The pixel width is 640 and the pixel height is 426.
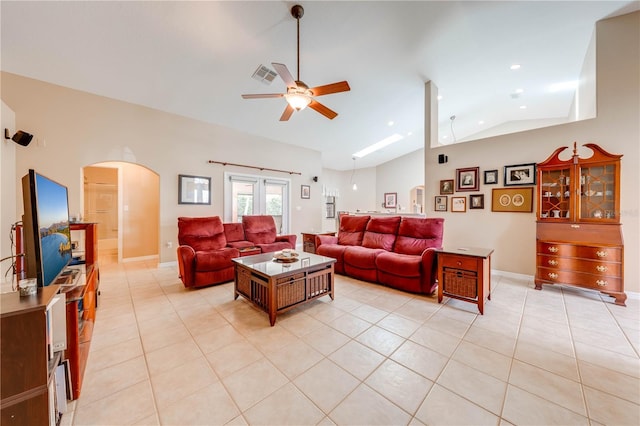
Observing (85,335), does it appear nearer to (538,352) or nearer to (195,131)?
(538,352)

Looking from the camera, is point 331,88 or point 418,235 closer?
point 331,88

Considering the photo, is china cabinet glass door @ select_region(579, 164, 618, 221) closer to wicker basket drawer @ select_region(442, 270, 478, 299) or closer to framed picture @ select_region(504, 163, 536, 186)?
→ framed picture @ select_region(504, 163, 536, 186)

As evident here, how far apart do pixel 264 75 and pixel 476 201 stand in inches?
165

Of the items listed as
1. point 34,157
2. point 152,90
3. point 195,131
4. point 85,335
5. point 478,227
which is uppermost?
point 152,90

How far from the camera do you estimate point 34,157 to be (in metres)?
3.46

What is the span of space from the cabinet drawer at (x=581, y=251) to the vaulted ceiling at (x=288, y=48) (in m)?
2.98

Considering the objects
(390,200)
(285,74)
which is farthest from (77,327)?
(390,200)

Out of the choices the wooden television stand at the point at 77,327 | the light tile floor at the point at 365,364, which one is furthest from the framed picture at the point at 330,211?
the wooden television stand at the point at 77,327

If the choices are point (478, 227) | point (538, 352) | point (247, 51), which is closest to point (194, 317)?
point (538, 352)

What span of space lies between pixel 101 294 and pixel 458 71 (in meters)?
6.51

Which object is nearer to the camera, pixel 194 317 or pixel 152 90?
pixel 194 317

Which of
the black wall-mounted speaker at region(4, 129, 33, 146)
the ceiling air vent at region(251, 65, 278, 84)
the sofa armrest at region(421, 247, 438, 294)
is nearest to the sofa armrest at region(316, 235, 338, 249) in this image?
the sofa armrest at region(421, 247, 438, 294)

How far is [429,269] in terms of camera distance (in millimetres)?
3043

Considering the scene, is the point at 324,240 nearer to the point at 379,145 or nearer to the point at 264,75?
the point at 264,75
